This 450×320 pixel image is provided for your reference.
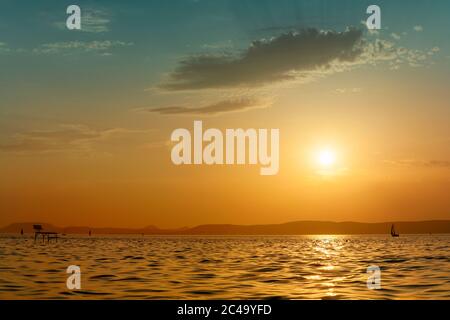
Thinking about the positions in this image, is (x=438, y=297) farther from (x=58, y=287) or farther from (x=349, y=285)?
(x=58, y=287)

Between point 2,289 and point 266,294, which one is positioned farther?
point 2,289

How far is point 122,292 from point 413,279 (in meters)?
22.4

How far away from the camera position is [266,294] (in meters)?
34.7

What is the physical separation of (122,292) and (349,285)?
49.9 feet
